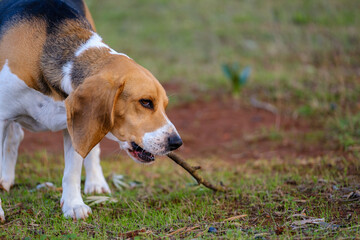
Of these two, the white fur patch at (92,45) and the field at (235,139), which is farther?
the white fur patch at (92,45)

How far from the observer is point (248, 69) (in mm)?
8008

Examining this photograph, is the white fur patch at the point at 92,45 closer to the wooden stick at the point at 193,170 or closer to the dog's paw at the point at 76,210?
the wooden stick at the point at 193,170

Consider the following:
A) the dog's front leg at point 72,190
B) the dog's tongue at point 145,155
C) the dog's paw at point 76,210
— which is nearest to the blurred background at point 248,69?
the dog's front leg at point 72,190

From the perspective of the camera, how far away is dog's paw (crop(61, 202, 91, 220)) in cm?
387

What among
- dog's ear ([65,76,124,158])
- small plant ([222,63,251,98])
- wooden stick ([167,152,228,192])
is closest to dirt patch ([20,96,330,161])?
small plant ([222,63,251,98])

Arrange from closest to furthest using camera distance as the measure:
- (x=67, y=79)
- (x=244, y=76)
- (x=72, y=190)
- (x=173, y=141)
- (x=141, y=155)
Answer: (x=173, y=141) < (x=141, y=155) < (x=67, y=79) < (x=72, y=190) < (x=244, y=76)

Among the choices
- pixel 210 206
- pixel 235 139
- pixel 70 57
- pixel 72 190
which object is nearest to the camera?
pixel 70 57

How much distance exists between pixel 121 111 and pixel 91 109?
230mm

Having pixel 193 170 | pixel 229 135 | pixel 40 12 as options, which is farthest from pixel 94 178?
pixel 229 135

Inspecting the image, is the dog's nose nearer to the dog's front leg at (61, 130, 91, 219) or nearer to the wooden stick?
the wooden stick

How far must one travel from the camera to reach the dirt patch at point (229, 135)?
625 centimetres

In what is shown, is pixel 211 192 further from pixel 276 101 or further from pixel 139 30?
pixel 139 30

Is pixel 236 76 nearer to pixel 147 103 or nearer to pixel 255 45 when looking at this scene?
pixel 255 45

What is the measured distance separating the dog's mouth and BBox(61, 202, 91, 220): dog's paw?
71 cm
